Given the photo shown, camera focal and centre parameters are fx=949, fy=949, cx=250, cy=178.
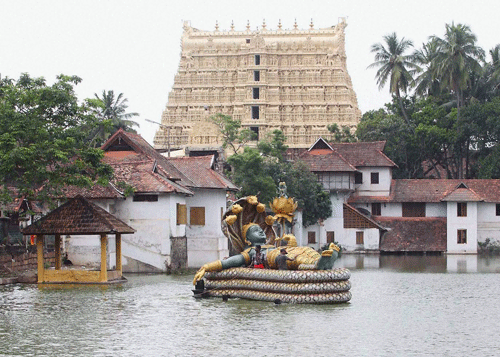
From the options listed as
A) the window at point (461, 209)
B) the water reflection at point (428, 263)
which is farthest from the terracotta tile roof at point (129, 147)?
the window at point (461, 209)

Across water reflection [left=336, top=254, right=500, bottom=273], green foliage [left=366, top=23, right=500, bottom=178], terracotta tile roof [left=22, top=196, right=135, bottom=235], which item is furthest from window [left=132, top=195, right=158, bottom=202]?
green foliage [left=366, top=23, right=500, bottom=178]

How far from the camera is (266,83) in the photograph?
→ 282ft

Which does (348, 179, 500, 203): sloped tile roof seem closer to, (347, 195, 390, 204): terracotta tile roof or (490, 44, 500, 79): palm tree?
(347, 195, 390, 204): terracotta tile roof

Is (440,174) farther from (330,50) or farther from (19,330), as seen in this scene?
(19,330)

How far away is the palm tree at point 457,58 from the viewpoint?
69938mm

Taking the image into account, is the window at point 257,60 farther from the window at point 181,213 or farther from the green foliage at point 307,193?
the window at point 181,213

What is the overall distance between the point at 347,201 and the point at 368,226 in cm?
279

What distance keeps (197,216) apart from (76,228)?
12208 mm

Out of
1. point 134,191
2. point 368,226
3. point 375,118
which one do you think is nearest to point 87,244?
point 134,191

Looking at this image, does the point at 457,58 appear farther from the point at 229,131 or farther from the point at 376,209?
the point at 229,131

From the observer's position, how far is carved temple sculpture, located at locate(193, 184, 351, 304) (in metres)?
23.6

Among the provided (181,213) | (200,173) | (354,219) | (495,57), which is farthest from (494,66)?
(181,213)

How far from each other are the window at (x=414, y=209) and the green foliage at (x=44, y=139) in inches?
1333

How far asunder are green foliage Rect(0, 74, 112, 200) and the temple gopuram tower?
170 feet
